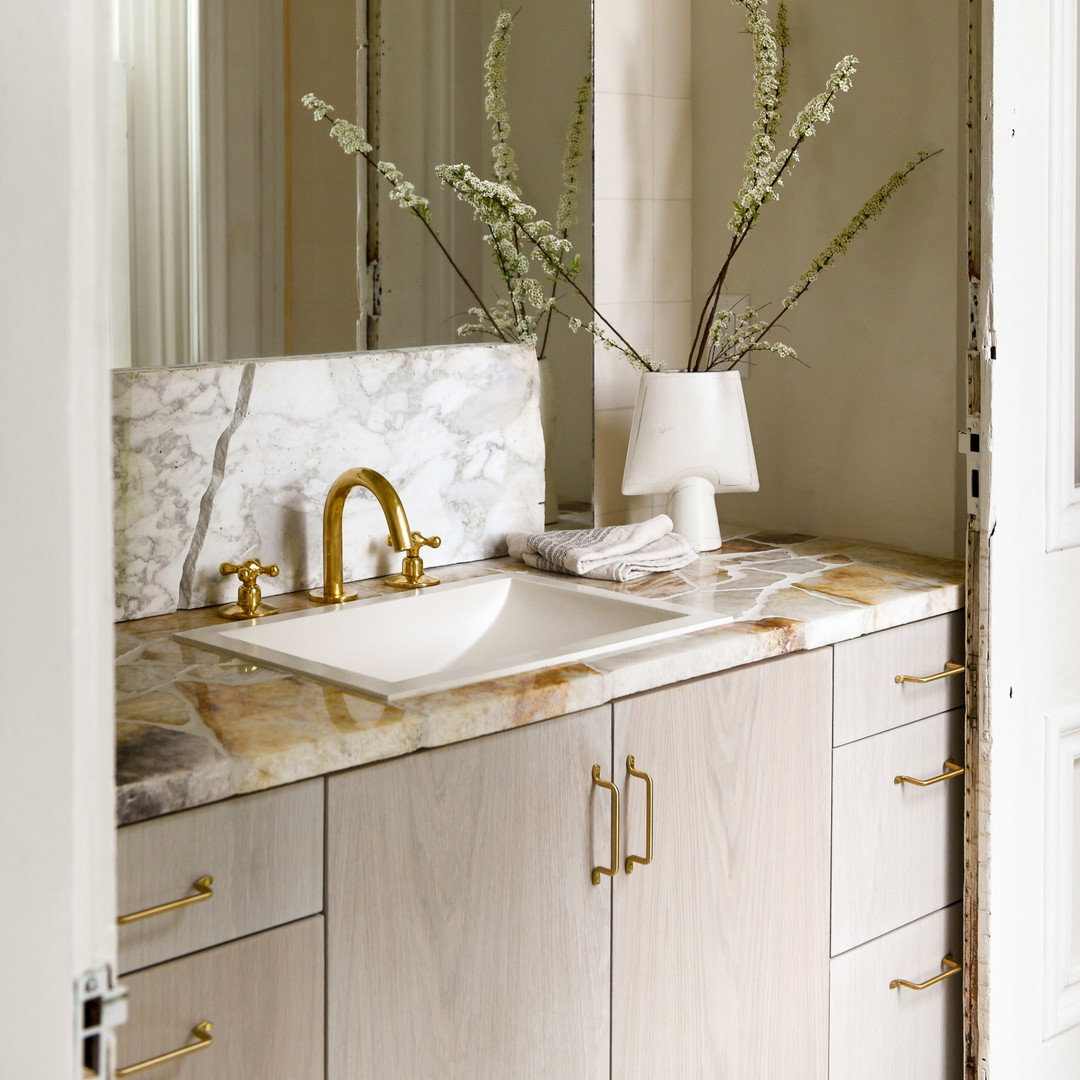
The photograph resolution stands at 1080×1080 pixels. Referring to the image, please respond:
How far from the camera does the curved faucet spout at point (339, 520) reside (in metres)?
1.63

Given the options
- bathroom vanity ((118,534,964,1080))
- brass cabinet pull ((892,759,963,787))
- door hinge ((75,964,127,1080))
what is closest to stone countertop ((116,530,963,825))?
bathroom vanity ((118,534,964,1080))

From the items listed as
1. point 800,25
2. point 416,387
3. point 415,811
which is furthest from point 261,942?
point 800,25

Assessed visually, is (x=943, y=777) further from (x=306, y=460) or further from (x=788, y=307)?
(x=306, y=460)

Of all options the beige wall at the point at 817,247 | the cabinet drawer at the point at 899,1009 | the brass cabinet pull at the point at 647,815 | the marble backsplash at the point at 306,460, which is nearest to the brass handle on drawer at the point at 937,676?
the beige wall at the point at 817,247

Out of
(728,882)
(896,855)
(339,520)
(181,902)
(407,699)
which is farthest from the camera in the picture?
(896,855)

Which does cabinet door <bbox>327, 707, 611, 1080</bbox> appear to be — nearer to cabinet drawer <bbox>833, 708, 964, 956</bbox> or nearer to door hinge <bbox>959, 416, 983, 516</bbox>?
cabinet drawer <bbox>833, 708, 964, 956</bbox>

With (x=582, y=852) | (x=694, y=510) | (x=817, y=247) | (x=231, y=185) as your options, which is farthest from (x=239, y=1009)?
(x=817, y=247)

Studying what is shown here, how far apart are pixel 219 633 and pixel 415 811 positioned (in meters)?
0.40

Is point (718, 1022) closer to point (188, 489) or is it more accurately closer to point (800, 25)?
point (188, 489)

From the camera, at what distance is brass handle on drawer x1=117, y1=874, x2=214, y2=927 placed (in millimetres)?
1028

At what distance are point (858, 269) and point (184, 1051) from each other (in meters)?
1.53

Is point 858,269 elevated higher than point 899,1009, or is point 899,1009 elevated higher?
point 858,269

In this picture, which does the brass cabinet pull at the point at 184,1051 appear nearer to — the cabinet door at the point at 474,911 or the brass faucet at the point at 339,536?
the cabinet door at the point at 474,911

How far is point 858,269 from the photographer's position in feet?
6.80
